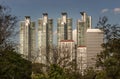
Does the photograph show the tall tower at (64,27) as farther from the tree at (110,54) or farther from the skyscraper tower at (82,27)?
the tree at (110,54)

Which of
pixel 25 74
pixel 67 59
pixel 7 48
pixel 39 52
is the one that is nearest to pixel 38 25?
pixel 39 52

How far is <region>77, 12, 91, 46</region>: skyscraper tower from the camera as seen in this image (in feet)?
284

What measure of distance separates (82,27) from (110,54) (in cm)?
6611

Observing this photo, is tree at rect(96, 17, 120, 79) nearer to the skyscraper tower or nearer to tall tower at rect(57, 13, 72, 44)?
the skyscraper tower

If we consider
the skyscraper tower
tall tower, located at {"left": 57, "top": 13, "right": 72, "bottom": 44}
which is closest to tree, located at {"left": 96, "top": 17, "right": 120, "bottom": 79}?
the skyscraper tower

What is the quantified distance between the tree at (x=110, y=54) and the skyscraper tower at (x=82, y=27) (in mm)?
55322

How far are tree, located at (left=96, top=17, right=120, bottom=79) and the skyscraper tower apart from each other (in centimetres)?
5532

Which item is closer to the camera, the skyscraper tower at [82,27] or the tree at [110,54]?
the tree at [110,54]

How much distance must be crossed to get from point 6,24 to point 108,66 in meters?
8.14

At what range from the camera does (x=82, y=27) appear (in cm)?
9381

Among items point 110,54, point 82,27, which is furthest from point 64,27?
point 110,54

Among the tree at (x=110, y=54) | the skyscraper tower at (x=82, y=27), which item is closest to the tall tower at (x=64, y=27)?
the skyscraper tower at (x=82, y=27)

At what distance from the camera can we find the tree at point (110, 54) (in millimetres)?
26859

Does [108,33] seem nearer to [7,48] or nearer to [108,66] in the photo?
[108,66]
